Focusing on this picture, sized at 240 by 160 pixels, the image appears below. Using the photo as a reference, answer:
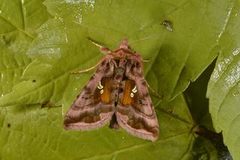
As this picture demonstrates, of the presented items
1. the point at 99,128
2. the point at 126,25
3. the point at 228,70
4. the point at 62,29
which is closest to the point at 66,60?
the point at 62,29

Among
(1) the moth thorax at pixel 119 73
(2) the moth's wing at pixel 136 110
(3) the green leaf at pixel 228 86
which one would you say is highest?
(3) the green leaf at pixel 228 86

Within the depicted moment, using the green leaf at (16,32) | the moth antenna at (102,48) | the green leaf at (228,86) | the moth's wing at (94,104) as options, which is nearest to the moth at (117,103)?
the moth's wing at (94,104)

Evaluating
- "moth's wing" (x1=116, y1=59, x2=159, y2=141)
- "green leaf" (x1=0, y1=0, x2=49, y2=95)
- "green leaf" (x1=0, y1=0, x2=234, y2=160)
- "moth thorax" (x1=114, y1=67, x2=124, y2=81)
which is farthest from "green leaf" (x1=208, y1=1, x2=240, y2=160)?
"green leaf" (x1=0, y1=0, x2=49, y2=95)

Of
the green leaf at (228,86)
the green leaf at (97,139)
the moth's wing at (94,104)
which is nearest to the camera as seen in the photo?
the green leaf at (228,86)

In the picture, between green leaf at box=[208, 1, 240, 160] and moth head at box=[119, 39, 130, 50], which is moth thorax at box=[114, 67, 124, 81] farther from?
green leaf at box=[208, 1, 240, 160]

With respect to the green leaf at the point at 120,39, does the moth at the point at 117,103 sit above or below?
below

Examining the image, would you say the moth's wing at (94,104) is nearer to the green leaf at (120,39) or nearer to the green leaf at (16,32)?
the green leaf at (120,39)

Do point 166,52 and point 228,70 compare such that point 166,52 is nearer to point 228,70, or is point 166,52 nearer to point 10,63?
point 228,70
